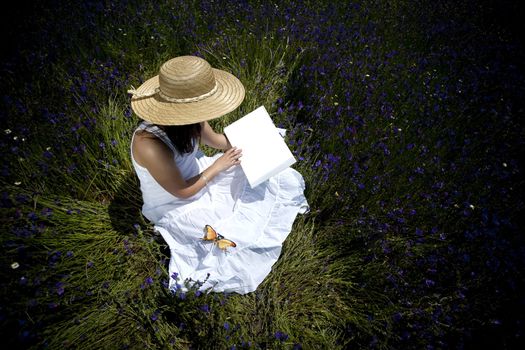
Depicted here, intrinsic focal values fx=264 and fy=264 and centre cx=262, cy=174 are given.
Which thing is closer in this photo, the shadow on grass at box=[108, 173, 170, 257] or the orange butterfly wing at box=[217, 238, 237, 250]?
the orange butterfly wing at box=[217, 238, 237, 250]

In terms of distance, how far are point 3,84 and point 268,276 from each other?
8.55 ft

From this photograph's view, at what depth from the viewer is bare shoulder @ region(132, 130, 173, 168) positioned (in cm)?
140

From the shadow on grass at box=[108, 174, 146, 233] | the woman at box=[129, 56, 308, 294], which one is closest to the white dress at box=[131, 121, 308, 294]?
the woman at box=[129, 56, 308, 294]

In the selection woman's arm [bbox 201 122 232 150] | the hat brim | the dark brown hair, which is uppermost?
the hat brim

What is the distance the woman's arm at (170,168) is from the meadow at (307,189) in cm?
31

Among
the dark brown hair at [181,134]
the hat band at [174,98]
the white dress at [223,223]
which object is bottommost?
the white dress at [223,223]

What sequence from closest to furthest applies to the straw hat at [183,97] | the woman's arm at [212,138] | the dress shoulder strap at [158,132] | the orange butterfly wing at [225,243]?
the straw hat at [183,97] → the dress shoulder strap at [158,132] → the orange butterfly wing at [225,243] → the woman's arm at [212,138]

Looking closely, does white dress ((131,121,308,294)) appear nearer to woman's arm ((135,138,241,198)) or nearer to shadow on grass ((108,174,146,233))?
woman's arm ((135,138,241,198))

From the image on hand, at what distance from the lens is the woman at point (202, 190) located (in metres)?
1.37

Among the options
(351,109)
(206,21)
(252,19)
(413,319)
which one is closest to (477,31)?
(351,109)

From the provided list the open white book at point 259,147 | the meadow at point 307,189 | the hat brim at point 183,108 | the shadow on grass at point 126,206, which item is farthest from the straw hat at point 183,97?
the shadow on grass at point 126,206

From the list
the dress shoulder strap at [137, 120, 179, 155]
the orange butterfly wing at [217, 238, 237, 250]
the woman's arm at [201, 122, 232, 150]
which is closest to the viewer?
the dress shoulder strap at [137, 120, 179, 155]

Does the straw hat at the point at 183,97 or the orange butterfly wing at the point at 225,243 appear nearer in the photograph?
the straw hat at the point at 183,97

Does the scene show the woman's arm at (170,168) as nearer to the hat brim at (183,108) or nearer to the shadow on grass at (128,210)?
the hat brim at (183,108)
